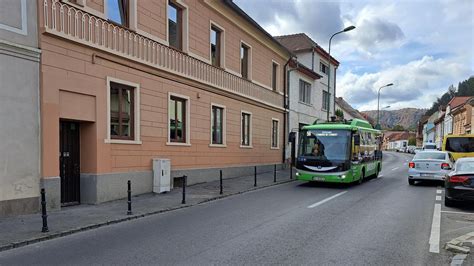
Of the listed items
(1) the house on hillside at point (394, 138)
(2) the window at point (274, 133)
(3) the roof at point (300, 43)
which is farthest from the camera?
(1) the house on hillside at point (394, 138)

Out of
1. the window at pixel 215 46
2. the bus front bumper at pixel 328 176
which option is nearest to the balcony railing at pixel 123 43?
the window at pixel 215 46

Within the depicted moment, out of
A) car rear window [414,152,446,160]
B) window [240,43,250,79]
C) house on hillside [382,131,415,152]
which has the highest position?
window [240,43,250,79]

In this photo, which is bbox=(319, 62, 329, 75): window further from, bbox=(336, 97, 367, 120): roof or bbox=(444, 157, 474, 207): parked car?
bbox=(336, 97, 367, 120): roof

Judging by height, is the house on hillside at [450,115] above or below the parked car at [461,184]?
above

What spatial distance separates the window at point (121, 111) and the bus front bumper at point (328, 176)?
7433 millimetres

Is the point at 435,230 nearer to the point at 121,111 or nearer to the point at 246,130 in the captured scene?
the point at 121,111

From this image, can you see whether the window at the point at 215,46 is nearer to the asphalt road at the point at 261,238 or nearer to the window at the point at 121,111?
the window at the point at 121,111

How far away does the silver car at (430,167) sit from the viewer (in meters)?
16.5

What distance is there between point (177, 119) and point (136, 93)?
2.89 m

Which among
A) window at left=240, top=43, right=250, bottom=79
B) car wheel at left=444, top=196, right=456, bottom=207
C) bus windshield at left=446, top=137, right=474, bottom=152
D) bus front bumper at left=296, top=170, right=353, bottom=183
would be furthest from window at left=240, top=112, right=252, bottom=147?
car wheel at left=444, top=196, right=456, bottom=207

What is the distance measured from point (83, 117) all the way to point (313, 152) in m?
9.49

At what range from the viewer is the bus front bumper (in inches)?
622

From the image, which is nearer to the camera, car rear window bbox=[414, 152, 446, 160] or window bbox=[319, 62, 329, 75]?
car rear window bbox=[414, 152, 446, 160]

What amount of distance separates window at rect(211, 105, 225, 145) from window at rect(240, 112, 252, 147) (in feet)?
8.32
